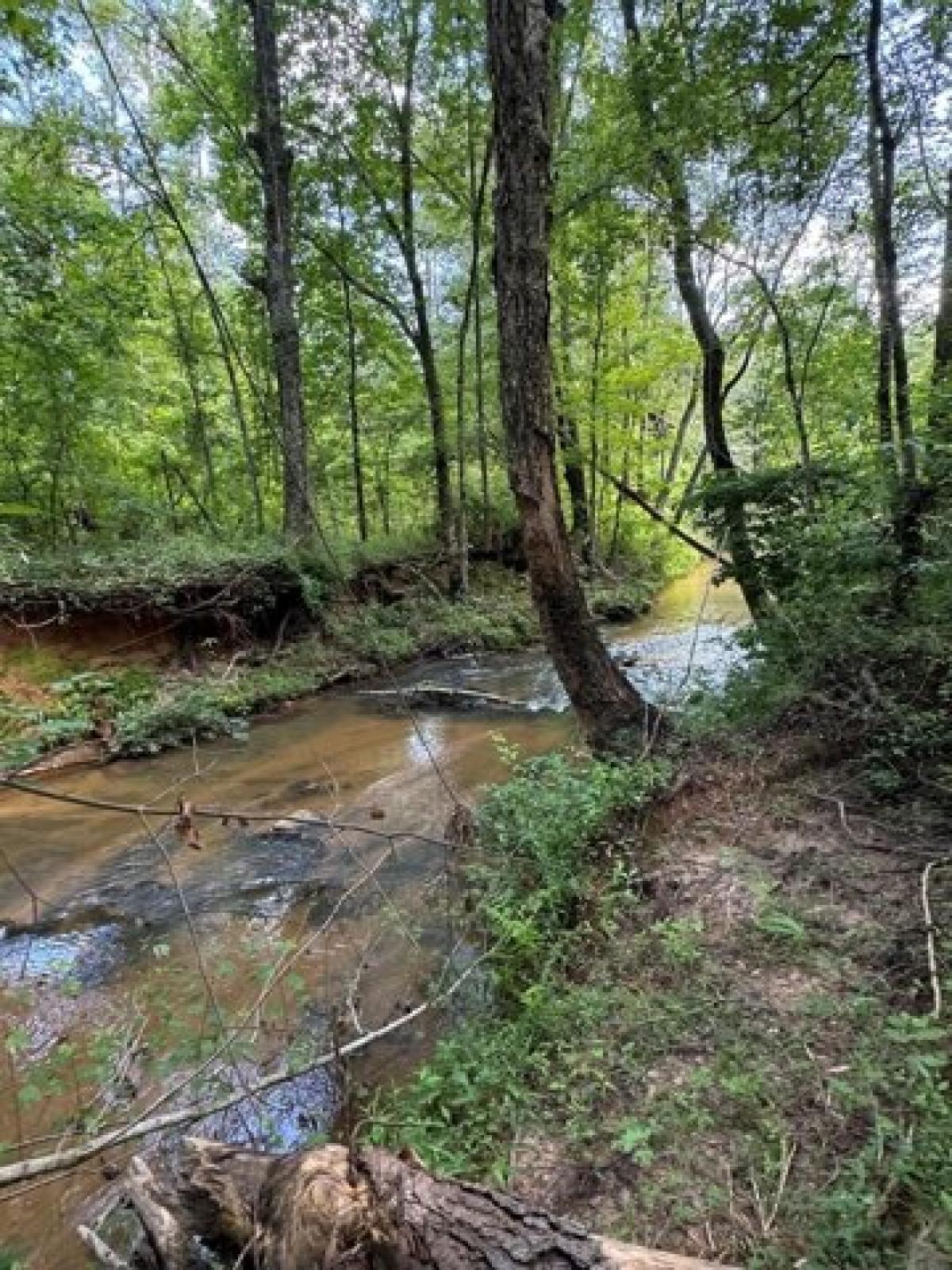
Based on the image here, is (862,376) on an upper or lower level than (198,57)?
lower

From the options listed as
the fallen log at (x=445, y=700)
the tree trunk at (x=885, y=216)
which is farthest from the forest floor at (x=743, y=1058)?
the fallen log at (x=445, y=700)

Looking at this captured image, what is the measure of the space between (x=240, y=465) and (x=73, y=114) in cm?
613

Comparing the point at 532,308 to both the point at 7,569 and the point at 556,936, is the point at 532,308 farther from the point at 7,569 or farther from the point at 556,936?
the point at 7,569

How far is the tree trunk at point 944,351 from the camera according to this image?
4543mm

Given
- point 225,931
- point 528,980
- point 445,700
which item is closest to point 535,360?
point 528,980

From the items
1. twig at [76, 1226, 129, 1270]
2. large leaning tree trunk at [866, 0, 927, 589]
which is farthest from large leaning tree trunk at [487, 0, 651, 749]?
twig at [76, 1226, 129, 1270]

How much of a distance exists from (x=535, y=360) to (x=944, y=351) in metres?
3.53

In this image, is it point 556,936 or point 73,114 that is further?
point 73,114

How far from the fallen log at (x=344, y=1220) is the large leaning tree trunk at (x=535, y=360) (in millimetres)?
2996

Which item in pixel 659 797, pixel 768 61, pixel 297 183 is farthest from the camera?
pixel 297 183

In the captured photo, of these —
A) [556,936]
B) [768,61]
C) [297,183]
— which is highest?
[297,183]

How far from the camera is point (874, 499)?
183 inches

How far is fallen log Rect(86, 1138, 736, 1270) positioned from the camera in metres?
1.40

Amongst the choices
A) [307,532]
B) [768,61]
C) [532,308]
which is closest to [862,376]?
[768,61]
